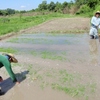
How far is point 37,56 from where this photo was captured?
31.2 ft

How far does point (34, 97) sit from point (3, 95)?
Result: 78 centimetres

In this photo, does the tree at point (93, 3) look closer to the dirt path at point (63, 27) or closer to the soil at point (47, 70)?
the dirt path at point (63, 27)

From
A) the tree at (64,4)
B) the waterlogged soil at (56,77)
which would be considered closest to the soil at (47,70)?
the waterlogged soil at (56,77)

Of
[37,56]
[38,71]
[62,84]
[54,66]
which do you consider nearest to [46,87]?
[62,84]

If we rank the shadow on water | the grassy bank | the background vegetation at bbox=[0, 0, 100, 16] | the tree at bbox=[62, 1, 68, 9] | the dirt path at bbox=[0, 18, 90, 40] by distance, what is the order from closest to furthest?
1. the shadow on water
2. the dirt path at bbox=[0, 18, 90, 40]
3. the grassy bank
4. the background vegetation at bbox=[0, 0, 100, 16]
5. the tree at bbox=[62, 1, 68, 9]

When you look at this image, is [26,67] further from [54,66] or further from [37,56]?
[37,56]

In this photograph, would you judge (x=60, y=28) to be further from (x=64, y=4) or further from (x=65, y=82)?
(x=64, y=4)

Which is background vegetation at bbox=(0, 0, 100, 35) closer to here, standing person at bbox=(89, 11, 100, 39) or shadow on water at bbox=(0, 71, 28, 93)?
standing person at bbox=(89, 11, 100, 39)

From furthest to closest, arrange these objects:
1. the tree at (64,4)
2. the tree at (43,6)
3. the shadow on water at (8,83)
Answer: the tree at (43,6)
the tree at (64,4)
the shadow on water at (8,83)

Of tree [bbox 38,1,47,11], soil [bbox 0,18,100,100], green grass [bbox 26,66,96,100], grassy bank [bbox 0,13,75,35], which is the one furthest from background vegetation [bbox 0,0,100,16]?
green grass [bbox 26,66,96,100]

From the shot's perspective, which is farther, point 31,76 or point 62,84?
point 31,76

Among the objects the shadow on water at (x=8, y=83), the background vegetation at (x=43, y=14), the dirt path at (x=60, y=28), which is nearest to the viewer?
the shadow on water at (x=8, y=83)

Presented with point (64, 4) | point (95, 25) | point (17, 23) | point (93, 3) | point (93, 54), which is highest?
point (93, 3)

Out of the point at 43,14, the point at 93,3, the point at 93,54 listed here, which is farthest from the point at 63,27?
the point at 43,14
